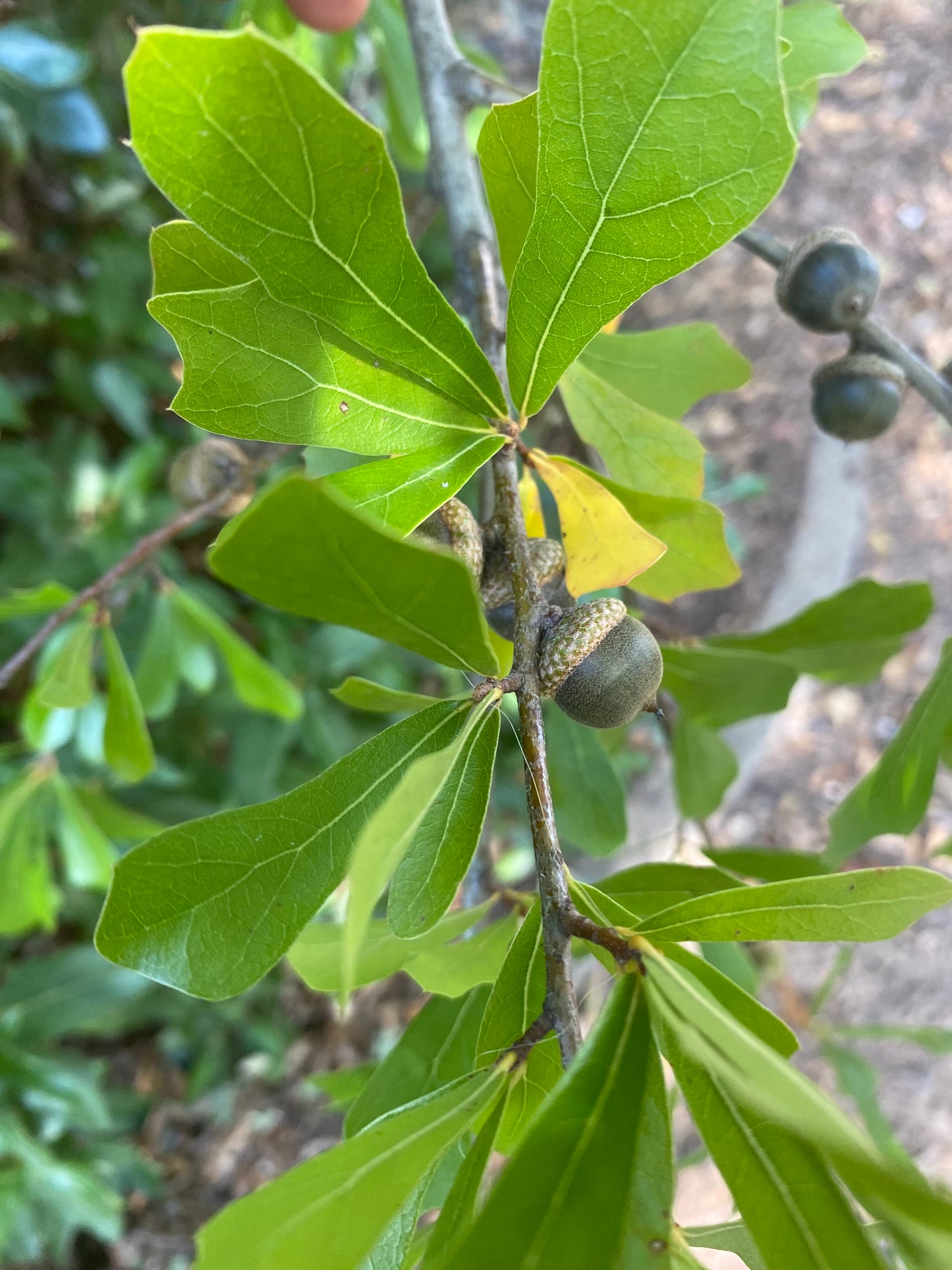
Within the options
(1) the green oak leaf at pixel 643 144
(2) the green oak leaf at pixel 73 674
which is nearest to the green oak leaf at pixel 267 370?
(1) the green oak leaf at pixel 643 144

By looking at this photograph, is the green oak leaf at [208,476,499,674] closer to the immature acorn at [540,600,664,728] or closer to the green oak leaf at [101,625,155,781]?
the immature acorn at [540,600,664,728]

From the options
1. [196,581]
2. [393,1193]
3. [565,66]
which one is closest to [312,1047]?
[196,581]

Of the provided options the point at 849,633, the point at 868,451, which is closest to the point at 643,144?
the point at 849,633

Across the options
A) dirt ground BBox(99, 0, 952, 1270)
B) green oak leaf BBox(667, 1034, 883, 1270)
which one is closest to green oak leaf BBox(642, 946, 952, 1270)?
green oak leaf BBox(667, 1034, 883, 1270)

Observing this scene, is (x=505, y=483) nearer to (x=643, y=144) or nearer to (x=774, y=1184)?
(x=643, y=144)

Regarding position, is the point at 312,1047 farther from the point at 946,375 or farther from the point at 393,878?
the point at 946,375

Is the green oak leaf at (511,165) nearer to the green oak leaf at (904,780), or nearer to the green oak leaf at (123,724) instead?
the green oak leaf at (904,780)
